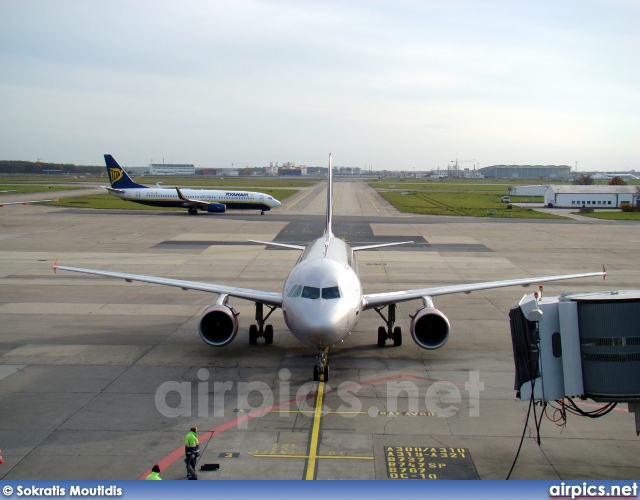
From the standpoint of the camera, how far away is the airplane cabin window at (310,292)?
16641 mm

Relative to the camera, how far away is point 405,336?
73.5 ft

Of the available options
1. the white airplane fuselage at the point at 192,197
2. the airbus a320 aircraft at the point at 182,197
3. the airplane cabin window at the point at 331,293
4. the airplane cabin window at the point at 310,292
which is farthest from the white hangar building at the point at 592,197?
the airplane cabin window at the point at 310,292

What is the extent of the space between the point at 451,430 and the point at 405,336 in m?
8.45

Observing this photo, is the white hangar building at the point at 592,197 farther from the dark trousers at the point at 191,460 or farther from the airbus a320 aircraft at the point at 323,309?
the dark trousers at the point at 191,460

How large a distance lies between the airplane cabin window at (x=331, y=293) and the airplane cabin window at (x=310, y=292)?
0.17 m

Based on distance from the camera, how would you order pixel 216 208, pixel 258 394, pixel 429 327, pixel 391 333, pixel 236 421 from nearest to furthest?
pixel 236 421
pixel 258 394
pixel 429 327
pixel 391 333
pixel 216 208

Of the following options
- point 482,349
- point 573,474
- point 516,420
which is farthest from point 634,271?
point 573,474

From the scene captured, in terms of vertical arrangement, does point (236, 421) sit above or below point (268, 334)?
below

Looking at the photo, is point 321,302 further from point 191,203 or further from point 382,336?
point 191,203

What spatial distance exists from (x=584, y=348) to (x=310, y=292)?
7.72 meters

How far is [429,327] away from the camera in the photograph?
62.1 ft
